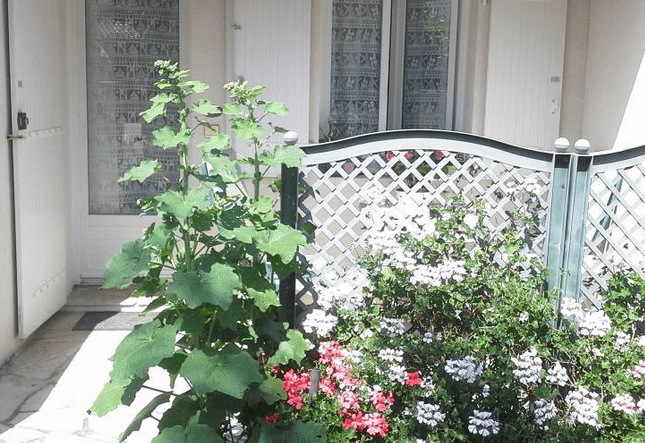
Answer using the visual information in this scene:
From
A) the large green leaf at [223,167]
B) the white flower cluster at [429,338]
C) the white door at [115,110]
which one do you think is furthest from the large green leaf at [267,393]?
the white door at [115,110]

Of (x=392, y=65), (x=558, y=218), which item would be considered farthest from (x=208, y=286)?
(x=392, y=65)

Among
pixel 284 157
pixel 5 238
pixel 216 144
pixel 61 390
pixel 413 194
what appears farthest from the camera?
pixel 5 238

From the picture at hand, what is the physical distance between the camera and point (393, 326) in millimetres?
3754

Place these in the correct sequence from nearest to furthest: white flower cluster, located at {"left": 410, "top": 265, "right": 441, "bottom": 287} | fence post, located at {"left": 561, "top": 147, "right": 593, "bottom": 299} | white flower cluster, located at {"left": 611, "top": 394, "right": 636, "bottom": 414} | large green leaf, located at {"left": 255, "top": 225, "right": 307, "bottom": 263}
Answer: large green leaf, located at {"left": 255, "top": 225, "right": 307, "bottom": 263} < white flower cluster, located at {"left": 611, "top": 394, "right": 636, "bottom": 414} < white flower cluster, located at {"left": 410, "top": 265, "right": 441, "bottom": 287} < fence post, located at {"left": 561, "top": 147, "right": 593, "bottom": 299}

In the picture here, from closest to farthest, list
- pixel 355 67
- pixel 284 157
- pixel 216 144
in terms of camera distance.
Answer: pixel 216 144
pixel 284 157
pixel 355 67

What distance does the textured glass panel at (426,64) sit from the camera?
6.36 meters

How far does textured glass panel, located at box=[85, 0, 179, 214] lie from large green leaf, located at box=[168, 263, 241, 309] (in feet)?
11.2

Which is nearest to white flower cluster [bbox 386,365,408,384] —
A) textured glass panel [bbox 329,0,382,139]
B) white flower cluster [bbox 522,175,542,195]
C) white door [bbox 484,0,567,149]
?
white flower cluster [bbox 522,175,542,195]

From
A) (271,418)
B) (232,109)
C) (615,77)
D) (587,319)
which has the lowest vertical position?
(271,418)

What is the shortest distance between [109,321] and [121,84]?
1767mm

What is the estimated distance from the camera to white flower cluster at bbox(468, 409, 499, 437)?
137 inches

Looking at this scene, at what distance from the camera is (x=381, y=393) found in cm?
360

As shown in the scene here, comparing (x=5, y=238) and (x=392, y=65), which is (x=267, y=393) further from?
(x=392, y=65)

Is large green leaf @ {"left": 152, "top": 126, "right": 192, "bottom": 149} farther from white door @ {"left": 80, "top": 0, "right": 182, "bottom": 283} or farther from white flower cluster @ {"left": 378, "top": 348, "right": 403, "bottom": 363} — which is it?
white door @ {"left": 80, "top": 0, "right": 182, "bottom": 283}
